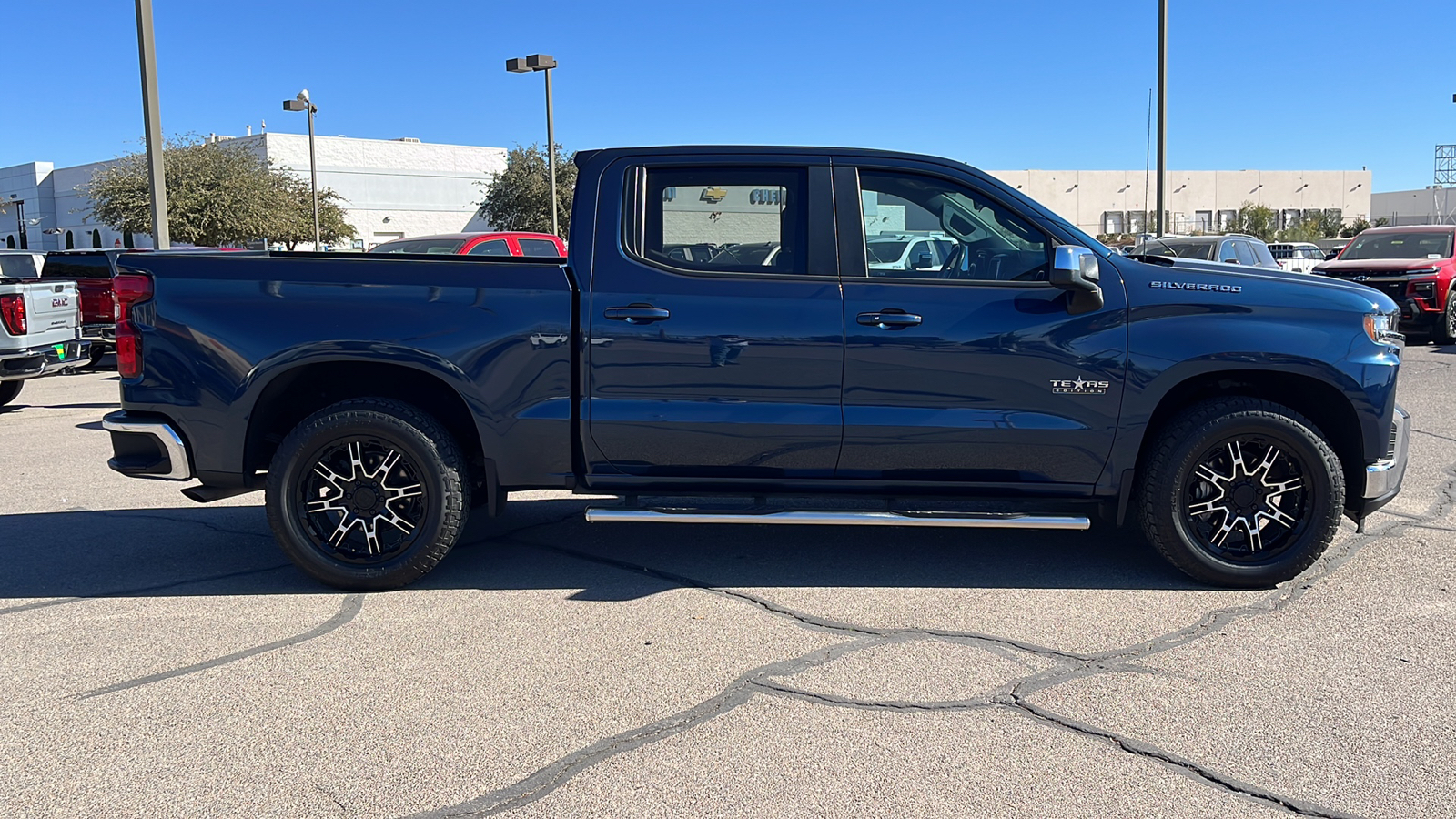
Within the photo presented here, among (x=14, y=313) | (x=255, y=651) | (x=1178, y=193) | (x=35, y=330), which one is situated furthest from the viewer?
(x=1178, y=193)

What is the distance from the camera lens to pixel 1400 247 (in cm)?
1962

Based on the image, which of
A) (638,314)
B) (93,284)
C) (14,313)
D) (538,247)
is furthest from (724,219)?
(93,284)

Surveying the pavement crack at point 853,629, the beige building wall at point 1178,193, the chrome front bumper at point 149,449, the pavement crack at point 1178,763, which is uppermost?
the beige building wall at point 1178,193

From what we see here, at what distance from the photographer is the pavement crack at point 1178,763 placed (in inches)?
127

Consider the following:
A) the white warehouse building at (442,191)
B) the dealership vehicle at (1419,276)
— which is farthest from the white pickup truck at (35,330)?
the white warehouse building at (442,191)

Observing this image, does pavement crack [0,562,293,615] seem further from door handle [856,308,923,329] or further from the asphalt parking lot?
door handle [856,308,923,329]

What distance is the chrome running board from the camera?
5.09 metres

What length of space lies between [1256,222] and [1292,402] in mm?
78069

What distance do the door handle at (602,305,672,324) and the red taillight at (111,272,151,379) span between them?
212 cm

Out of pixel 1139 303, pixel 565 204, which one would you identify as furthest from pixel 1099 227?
pixel 1139 303

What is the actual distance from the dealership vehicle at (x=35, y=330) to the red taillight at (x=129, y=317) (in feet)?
25.4

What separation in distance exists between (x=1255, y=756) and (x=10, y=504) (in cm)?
736

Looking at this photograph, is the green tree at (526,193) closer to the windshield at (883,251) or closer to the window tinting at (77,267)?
the window tinting at (77,267)

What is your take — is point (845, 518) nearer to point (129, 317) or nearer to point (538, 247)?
point (129, 317)
